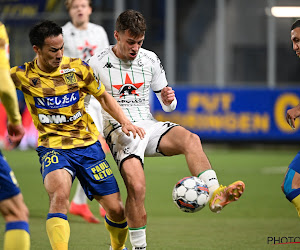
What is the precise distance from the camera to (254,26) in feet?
56.1

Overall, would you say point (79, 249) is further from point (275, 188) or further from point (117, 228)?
point (275, 188)

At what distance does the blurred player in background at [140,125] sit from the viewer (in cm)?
488

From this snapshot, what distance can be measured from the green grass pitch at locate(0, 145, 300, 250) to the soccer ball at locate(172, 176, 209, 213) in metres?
0.89

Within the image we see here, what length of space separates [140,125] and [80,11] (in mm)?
2467

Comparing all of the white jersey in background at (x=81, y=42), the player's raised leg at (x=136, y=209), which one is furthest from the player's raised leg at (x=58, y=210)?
the white jersey in background at (x=81, y=42)

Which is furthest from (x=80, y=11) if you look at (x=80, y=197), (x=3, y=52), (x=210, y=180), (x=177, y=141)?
(x=3, y=52)

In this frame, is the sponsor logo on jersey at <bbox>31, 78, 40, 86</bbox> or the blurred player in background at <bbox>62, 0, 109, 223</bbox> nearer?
the sponsor logo on jersey at <bbox>31, 78, 40, 86</bbox>

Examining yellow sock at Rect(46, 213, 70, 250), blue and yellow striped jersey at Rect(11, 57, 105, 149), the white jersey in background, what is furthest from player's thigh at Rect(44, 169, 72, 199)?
the white jersey in background

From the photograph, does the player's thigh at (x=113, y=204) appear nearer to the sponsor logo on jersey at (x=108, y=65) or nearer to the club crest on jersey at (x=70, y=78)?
the club crest on jersey at (x=70, y=78)

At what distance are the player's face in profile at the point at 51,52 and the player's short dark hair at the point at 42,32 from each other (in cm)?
3

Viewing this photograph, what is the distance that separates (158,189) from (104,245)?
372cm

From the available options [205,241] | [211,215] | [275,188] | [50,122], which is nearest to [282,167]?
[275,188]

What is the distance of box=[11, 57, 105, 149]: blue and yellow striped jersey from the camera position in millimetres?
4797

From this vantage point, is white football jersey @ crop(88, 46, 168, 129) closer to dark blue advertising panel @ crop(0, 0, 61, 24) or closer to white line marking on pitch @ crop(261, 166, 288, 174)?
white line marking on pitch @ crop(261, 166, 288, 174)
